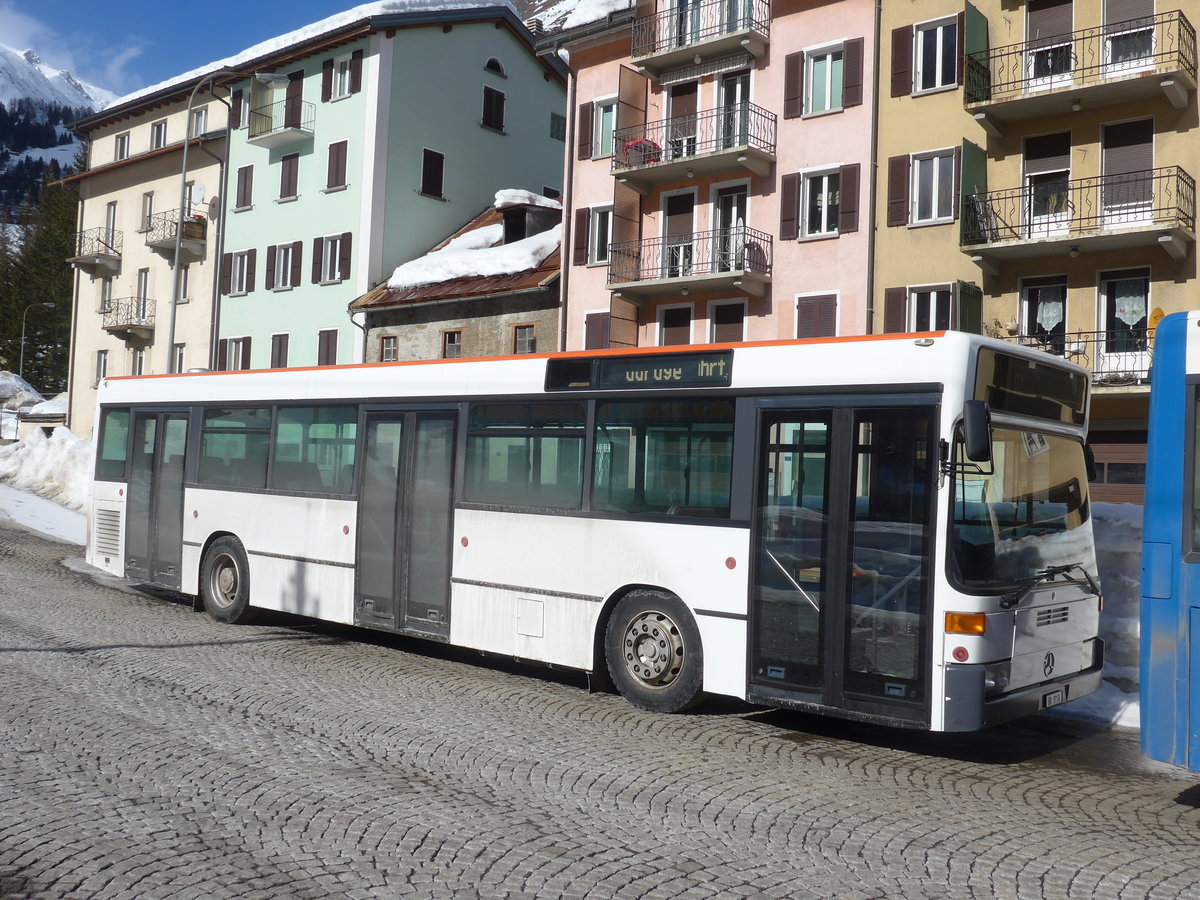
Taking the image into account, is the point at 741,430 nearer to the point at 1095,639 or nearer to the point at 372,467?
the point at 1095,639

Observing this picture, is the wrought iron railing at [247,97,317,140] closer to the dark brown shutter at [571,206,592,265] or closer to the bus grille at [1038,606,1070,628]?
the dark brown shutter at [571,206,592,265]

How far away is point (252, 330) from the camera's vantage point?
41312mm

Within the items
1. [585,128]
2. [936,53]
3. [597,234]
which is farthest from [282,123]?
[936,53]

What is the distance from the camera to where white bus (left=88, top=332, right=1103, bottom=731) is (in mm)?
7438

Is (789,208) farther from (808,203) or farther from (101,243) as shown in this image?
(101,243)

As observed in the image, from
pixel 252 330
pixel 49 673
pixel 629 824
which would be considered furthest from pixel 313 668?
pixel 252 330

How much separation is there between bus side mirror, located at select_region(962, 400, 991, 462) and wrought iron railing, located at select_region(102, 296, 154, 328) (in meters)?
43.9

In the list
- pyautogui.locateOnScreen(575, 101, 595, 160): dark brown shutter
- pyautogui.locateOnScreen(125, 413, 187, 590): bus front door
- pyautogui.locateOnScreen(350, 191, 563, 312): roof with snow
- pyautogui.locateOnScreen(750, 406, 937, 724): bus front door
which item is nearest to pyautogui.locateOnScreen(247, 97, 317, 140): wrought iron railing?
pyautogui.locateOnScreen(350, 191, 563, 312): roof with snow

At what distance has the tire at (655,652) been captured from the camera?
865cm

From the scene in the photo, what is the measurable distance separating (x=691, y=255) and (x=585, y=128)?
19.7ft

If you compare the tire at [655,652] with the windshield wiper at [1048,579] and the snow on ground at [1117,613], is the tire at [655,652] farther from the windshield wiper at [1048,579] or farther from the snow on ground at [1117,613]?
the snow on ground at [1117,613]

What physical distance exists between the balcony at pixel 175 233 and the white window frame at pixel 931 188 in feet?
90.5

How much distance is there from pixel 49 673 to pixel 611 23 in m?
26.6

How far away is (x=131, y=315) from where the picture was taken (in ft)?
152
